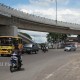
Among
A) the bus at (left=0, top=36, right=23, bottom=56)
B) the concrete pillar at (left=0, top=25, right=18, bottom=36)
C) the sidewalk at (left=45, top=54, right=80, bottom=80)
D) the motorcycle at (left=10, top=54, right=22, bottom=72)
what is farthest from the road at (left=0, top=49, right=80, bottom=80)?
the concrete pillar at (left=0, top=25, right=18, bottom=36)

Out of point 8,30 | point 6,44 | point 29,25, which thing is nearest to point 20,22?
point 29,25

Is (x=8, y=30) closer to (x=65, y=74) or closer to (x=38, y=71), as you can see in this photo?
(x=38, y=71)

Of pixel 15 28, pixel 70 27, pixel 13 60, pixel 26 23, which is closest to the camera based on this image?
pixel 13 60

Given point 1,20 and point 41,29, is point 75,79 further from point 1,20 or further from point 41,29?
point 41,29

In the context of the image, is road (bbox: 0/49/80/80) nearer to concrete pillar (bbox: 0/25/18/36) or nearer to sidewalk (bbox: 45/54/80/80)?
sidewalk (bbox: 45/54/80/80)

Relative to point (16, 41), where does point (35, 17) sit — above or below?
above

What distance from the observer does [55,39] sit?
449ft

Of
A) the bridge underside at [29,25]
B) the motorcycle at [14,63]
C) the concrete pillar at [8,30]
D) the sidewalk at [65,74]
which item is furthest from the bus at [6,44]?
the sidewalk at [65,74]

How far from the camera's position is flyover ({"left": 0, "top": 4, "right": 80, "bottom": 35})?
5506cm

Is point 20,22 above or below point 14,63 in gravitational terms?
above

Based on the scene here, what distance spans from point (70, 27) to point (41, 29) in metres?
14.3

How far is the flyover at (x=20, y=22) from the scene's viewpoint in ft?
181

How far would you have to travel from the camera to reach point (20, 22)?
209ft

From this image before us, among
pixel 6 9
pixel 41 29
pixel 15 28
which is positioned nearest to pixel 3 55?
pixel 6 9
